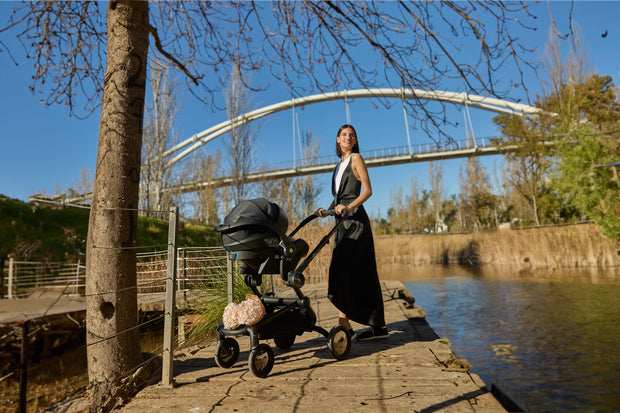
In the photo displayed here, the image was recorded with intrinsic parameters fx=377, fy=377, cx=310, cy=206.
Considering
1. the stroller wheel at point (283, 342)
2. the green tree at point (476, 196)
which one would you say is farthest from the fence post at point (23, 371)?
the green tree at point (476, 196)

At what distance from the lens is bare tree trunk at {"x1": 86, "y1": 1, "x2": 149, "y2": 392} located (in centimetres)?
231

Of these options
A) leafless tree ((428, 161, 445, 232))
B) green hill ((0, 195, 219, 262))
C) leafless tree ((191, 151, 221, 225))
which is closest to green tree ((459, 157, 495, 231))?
leafless tree ((428, 161, 445, 232))

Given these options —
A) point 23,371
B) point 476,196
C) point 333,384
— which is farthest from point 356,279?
point 476,196

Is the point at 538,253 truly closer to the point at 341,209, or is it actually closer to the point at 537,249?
the point at 537,249

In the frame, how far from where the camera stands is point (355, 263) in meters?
2.93

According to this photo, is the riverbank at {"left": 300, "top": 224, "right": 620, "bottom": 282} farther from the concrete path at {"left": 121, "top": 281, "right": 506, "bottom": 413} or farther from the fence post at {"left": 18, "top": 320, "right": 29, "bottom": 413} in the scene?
the fence post at {"left": 18, "top": 320, "right": 29, "bottom": 413}

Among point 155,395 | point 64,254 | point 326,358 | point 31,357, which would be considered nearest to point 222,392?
point 155,395

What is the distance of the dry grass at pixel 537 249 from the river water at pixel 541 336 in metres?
3.84

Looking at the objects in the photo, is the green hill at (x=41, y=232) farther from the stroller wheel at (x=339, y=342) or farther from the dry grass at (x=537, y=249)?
the dry grass at (x=537, y=249)

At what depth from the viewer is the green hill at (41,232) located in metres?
8.05

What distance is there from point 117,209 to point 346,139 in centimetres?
180

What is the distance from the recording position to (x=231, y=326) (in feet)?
7.68

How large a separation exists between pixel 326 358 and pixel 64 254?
8611 mm

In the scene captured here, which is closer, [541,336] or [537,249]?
[541,336]
